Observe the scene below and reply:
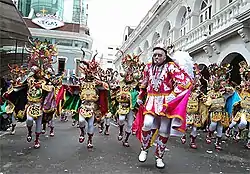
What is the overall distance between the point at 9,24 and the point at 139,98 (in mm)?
4948

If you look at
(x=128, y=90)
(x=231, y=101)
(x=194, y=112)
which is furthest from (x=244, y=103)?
(x=128, y=90)

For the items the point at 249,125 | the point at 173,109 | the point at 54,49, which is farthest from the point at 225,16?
the point at 173,109

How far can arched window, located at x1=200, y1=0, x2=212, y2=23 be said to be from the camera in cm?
1573

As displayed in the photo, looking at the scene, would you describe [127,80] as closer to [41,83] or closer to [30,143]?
[41,83]

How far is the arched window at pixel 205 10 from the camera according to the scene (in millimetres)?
15734

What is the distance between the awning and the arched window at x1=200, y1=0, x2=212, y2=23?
946 cm

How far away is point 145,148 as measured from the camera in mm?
5645

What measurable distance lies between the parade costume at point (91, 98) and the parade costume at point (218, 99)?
8.88 ft

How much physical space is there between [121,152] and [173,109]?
1.95m

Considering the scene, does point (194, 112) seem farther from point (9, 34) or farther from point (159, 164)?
point (9, 34)

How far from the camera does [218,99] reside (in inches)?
315

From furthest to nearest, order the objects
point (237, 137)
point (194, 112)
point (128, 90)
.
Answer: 1. point (237, 137)
2. point (194, 112)
3. point (128, 90)

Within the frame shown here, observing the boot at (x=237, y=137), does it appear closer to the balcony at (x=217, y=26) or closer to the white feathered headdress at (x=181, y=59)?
the balcony at (x=217, y=26)

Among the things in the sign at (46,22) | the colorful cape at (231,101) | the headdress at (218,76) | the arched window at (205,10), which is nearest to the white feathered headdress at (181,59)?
the headdress at (218,76)
